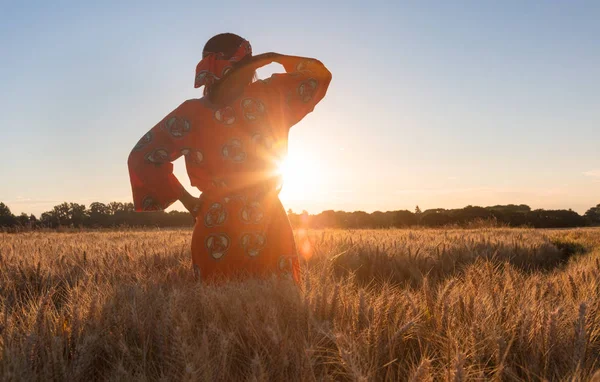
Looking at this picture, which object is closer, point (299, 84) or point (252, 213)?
point (252, 213)

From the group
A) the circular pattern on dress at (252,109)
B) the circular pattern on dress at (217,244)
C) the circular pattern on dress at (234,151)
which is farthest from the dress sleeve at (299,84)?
the circular pattern on dress at (217,244)

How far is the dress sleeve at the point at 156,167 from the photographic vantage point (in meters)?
2.49

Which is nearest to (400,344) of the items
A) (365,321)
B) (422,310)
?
(365,321)

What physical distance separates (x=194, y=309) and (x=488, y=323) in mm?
1095

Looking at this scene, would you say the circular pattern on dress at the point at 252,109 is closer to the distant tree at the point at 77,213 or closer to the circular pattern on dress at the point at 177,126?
the circular pattern on dress at the point at 177,126

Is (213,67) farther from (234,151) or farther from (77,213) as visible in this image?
(77,213)

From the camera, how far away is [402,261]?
12.9 feet

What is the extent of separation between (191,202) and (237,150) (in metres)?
0.43

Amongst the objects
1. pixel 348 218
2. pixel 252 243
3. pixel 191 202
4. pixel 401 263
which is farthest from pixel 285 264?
pixel 348 218

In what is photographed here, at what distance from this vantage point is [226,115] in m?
2.71

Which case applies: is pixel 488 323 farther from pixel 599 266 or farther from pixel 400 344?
pixel 599 266

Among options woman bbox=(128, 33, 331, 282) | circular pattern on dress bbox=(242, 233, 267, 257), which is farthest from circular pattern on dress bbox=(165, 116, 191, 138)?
circular pattern on dress bbox=(242, 233, 267, 257)

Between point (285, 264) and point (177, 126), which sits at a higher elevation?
point (177, 126)

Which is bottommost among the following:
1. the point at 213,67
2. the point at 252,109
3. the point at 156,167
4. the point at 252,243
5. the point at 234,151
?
the point at 252,243
